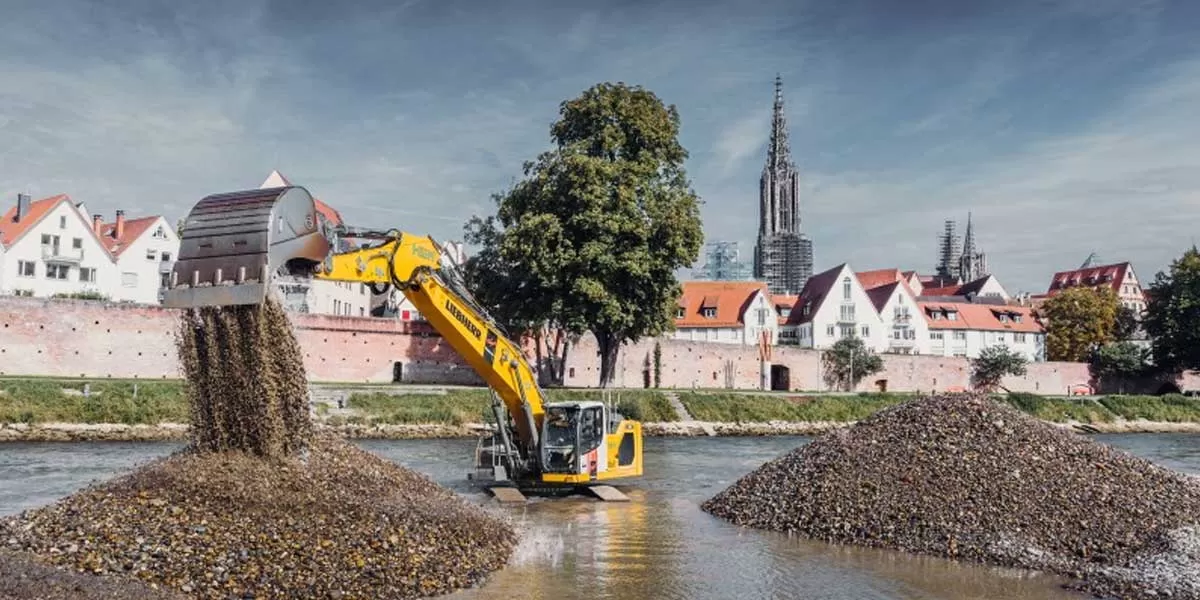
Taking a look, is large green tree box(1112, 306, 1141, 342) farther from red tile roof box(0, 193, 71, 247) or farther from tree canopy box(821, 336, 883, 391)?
red tile roof box(0, 193, 71, 247)

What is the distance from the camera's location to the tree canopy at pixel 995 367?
79.3 metres

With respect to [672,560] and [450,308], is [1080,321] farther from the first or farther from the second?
[672,560]

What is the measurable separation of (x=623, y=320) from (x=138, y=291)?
3619 cm

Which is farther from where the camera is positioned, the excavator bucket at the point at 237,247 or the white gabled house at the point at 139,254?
the white gabled house at the point at 139,254

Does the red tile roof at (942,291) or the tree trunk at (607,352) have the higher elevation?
the red tile roof at (942,291)

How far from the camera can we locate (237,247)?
512 inches

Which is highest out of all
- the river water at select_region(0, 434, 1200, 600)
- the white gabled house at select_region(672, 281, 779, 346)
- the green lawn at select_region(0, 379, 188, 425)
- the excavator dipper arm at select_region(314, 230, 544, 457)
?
the white gabled house at select_region(672, 281, 779, 346)

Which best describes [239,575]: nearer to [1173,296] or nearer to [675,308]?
[675,308]

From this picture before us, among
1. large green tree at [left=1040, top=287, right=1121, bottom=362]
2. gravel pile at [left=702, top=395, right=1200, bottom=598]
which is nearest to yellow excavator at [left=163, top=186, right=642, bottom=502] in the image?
gravel pile at [left=702, top=395, right=1200, bottom=598]

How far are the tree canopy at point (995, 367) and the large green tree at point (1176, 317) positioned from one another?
1004 cm

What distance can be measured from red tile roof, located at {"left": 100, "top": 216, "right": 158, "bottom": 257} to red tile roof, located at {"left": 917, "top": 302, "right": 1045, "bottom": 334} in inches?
2528

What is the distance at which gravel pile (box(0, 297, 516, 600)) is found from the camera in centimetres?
1134

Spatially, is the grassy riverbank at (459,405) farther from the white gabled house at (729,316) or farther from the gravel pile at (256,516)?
the white gabled house at (729,316)

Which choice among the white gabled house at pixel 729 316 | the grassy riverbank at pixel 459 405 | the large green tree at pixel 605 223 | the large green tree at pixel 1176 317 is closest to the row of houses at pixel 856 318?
the white gabled house at pixel 729 316
